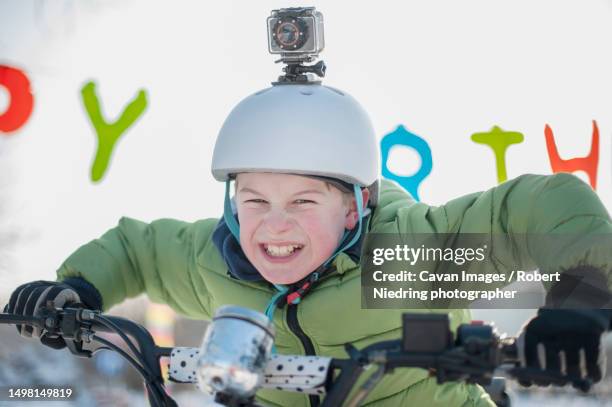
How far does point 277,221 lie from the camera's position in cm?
275

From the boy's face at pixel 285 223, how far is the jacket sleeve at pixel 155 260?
59 cm

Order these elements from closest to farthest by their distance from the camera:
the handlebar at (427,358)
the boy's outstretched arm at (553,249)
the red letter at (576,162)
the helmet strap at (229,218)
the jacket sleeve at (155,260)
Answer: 1. the handlebar at (427,358)
2. the boy's outstretched arm at (553,249)
3. the helmet strap at (229,218)
4. the jacket sleeve at (155,260)
5. the red letter at (576,162)

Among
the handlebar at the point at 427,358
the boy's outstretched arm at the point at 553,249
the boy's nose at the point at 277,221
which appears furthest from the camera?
the boy's nose at the point at 277,221

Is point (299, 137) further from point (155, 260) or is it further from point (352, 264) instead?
point (155, 260)

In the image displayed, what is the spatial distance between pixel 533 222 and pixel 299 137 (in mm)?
698

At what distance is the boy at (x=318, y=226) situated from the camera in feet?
9.04

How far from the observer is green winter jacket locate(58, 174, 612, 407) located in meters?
2.75

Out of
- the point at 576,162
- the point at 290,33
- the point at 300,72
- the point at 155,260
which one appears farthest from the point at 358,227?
the point at 576,162

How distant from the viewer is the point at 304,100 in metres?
2.87

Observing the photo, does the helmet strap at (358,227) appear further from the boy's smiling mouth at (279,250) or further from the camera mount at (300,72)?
the camera mount at (300,72)

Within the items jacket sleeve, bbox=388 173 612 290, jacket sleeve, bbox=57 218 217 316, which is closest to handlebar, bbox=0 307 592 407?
jacket sleeve, bbox=388 173 612 290

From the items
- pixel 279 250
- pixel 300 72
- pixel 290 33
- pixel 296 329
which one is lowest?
pixel 296 329

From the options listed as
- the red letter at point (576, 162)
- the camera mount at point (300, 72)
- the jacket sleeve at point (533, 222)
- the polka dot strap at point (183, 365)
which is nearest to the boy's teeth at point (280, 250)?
the jacket sleeve at point (533, 222)

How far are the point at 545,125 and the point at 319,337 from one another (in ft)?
6.57
